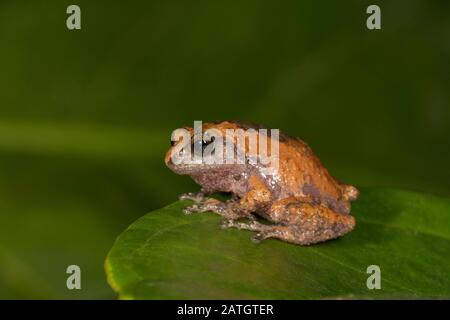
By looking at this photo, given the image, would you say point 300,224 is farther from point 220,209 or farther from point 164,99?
point 164,99

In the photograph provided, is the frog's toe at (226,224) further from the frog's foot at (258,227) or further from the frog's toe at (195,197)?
the frog's toe at (195,197)

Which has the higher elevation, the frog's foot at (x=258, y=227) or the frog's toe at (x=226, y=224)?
the frog's toe at (x=226, y=224)

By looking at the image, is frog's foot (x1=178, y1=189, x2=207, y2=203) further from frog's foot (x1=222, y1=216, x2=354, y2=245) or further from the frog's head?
Result: frog's foot (x1=222, y1=216, x2=354, y2=245)

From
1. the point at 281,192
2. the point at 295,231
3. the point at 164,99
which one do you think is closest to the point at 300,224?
the point at 295,231

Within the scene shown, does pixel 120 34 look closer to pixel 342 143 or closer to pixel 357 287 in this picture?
pixel 342 143

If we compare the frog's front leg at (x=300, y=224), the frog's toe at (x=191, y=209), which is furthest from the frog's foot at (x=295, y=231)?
the frog's toe at (x=191, y=209)
